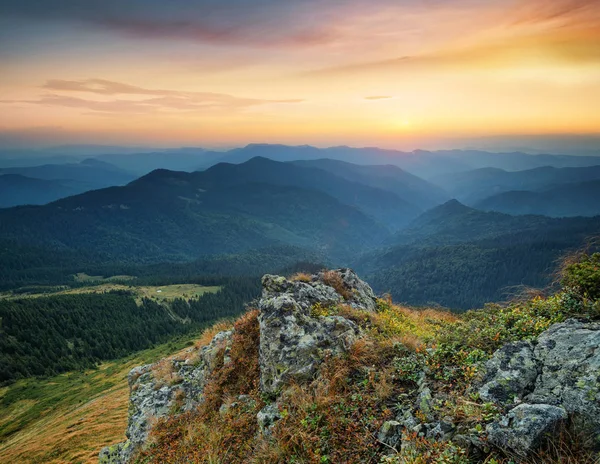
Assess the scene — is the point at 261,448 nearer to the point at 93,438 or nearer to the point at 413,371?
the point at 413,371

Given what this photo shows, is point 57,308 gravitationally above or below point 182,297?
above

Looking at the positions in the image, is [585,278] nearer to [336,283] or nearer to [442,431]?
[442,431]

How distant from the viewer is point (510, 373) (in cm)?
714

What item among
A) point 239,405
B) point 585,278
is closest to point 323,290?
point 239,405

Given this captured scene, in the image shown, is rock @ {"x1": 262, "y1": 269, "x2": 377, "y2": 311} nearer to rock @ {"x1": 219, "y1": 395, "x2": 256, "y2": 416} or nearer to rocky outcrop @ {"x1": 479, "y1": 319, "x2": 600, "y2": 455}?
rock @ {"x1": 219, "y1": 395, "x2": 256, "y2": 416}

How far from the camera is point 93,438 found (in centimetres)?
2445

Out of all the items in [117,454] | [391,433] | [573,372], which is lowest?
[117,454]

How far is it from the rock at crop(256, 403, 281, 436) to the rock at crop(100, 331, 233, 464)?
4.98 metres

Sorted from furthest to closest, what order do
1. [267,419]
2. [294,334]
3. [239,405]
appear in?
1. [294,334]
2. [239,405]
3. [267,419]

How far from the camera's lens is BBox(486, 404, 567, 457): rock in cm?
548

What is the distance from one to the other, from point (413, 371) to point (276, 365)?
191 inches

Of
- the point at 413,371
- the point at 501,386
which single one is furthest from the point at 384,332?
the point at 501,386

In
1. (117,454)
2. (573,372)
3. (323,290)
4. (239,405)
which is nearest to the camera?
(573,372)

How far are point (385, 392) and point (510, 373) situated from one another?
10.0ft
